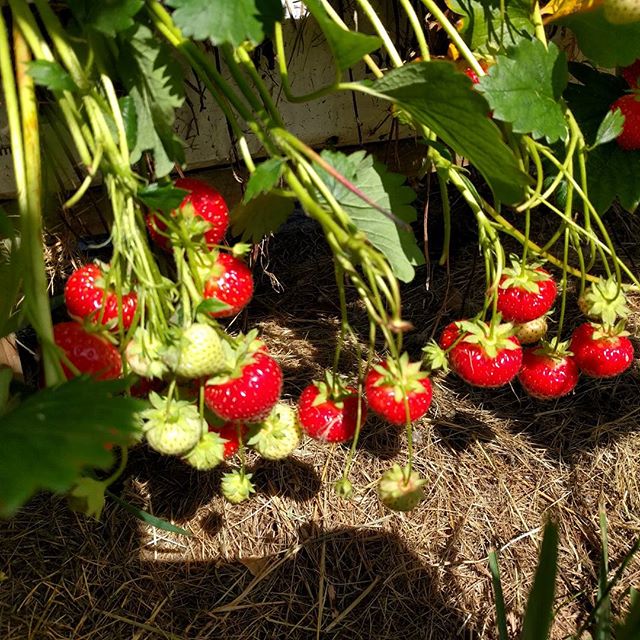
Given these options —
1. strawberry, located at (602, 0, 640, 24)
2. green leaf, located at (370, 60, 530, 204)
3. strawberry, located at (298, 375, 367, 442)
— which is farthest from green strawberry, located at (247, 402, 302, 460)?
strawberry, located at (602, 0, 640, 24)

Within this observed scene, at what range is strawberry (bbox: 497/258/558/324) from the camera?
93 centimetres

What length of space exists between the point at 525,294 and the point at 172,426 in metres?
0.45

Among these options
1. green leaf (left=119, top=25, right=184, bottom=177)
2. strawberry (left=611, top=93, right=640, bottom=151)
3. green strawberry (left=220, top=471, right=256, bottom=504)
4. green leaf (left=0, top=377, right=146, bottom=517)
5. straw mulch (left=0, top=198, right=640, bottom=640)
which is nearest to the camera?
green leaf (left=0, top=377, right=146, bottom=517)

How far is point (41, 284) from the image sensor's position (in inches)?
27.4

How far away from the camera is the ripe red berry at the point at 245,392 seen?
0.77 m

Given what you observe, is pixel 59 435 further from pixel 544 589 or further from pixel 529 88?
pixel 529 88

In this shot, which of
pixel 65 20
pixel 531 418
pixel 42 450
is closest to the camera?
pixel 42 450

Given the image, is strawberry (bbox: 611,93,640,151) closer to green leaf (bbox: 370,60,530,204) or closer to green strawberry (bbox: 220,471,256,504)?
green leaf (bbox: 370,60,530,204)

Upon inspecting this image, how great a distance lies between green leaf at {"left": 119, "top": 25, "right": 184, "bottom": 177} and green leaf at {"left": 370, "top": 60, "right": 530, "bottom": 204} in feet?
0.68

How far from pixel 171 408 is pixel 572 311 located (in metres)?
1.14

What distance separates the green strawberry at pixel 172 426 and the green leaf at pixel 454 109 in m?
0.37

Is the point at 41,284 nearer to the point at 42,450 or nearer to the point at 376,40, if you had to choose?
the point at 42,450

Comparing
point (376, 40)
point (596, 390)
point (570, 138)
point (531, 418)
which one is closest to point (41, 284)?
point (376, 40)

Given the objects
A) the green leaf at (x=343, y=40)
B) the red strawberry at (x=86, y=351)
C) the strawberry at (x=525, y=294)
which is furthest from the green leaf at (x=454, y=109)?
the red strawberry at (x=86, y=351)
